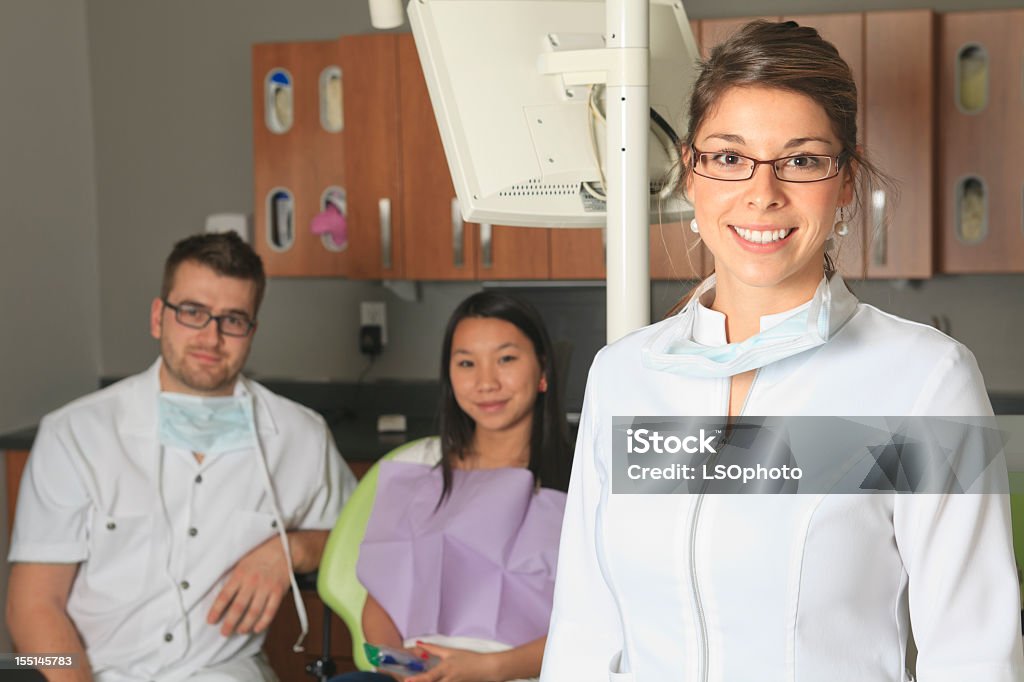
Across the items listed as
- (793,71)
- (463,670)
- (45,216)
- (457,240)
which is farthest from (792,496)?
(45,216)

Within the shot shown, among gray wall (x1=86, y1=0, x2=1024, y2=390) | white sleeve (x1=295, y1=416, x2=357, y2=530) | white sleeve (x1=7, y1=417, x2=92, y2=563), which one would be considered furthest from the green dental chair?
gray wall (x1=86, y1=0, x2=1024, y2=390)

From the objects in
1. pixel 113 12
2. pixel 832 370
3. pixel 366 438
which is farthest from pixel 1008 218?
pixel 113 12

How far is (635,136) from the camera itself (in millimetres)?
1578

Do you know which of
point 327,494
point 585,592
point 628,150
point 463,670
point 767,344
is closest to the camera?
point 767,344

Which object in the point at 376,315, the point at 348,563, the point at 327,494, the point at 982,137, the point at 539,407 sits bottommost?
the point at 348,563

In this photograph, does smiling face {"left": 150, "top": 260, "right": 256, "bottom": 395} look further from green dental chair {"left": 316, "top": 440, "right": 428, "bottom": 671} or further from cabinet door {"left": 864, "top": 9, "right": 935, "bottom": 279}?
cabinet door {"left": 864, "top": 9, "right": 935, "bottom": 279}

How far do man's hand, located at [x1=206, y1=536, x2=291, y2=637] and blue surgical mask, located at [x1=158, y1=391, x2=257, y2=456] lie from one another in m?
0.25

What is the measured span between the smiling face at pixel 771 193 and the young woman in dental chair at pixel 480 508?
3.68ft

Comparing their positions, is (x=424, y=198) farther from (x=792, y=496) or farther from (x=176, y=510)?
(x=792, y=496)

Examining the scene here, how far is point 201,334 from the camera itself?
2441 mm

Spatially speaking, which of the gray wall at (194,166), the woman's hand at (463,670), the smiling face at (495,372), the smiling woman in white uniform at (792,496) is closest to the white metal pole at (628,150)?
the smiling woman in white uniform at (792,496)

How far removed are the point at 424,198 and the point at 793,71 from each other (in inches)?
94.5

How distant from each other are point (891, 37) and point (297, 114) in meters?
1.88

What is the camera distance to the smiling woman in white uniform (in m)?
1.17
